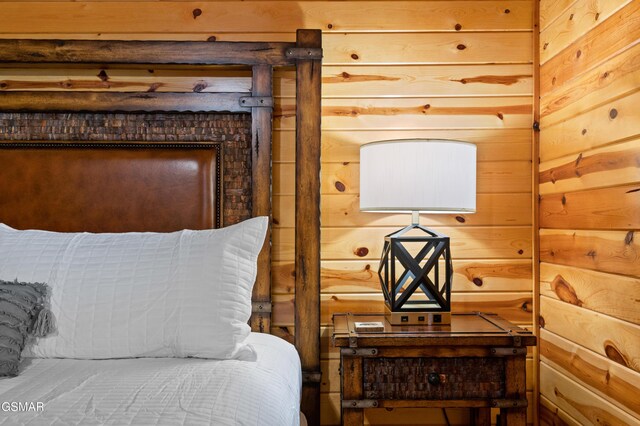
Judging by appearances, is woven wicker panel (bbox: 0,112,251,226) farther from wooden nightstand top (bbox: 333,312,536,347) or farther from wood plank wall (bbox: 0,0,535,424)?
wooden nightstand top (bbox: 333,312,536,347)

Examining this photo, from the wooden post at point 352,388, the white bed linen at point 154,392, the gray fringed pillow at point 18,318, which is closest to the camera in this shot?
the white bed linen at point 154,392

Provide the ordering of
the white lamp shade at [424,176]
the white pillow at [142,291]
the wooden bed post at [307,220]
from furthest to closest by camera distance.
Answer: the wooden bed post at [307,220], the white lamp shade at [424,176], the white pillow at [142,291]

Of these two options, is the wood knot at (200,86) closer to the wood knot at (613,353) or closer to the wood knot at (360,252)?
the wood knot at (360,252)

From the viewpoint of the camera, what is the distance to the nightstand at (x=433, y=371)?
1.62m

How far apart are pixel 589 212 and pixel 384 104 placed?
91 centimetres

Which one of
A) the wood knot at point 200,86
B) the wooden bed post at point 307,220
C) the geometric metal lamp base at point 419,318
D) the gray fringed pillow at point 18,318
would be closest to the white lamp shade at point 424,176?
the wooden bed post at point 307,220

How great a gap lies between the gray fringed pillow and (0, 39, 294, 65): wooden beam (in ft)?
3.16

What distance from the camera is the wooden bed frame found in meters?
1.90

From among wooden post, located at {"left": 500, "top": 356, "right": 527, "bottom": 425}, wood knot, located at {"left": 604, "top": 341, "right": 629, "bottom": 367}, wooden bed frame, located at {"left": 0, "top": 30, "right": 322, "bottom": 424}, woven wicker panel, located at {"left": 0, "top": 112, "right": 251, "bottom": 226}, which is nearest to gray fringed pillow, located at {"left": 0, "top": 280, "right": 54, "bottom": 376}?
wooden bed frame, located at {"left": 0, "top": 30, "right": 322, "bottom": 424}

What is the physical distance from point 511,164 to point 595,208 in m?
0.50

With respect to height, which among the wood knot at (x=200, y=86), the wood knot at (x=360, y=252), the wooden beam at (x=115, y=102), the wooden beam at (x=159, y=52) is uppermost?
the wooden beam at (x=159, y=52)

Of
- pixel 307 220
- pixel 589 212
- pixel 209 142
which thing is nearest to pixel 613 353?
pixel 589 212

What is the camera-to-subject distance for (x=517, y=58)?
6.96ft

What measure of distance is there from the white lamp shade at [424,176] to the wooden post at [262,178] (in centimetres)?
45
